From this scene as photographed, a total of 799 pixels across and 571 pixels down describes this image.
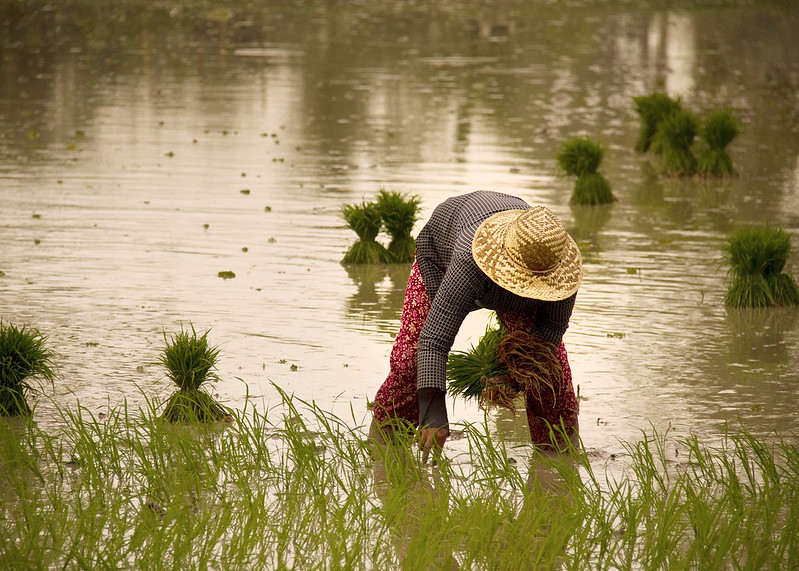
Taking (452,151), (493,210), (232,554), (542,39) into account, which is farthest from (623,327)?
(542,39)

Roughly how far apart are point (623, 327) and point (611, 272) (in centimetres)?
157

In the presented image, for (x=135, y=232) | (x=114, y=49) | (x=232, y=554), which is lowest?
(x=232, y=554)

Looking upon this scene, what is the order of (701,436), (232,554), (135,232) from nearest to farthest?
(232,554)
(701,436)
(135,232)

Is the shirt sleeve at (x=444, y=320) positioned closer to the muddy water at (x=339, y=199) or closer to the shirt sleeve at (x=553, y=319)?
the shirt sleeve at (x=553, y=319)

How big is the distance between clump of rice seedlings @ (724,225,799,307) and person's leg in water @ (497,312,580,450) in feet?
10.7

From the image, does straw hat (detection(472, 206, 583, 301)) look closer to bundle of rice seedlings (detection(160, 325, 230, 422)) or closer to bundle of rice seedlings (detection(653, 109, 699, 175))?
bundle of rice seedlings (detection(160, 325, 230, 422))

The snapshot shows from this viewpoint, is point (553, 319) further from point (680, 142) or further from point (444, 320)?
point (680, 142)

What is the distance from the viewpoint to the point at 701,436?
5.70m

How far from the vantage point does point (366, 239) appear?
944cm

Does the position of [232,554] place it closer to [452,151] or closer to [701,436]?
[701,436]

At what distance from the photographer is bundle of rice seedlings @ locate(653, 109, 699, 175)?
1328 centimetres

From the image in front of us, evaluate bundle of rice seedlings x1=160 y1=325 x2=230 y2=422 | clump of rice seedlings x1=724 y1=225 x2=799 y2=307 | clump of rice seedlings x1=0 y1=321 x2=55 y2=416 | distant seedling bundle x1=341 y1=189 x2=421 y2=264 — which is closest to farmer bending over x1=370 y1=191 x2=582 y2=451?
bundle of rice seedlings x1=160 y1=325 x2=230 y2=422

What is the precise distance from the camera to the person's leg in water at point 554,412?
519 cm

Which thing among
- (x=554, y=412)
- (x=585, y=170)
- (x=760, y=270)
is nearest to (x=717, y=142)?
(x=585, y=170)
